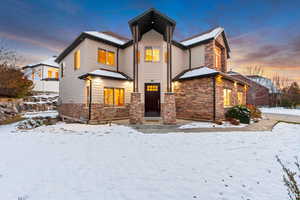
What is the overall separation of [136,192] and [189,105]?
29.1ft

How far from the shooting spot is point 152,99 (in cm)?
1060

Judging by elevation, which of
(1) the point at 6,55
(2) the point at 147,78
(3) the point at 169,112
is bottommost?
(3) the point at 169,112

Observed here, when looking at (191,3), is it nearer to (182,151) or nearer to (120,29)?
(120,29)

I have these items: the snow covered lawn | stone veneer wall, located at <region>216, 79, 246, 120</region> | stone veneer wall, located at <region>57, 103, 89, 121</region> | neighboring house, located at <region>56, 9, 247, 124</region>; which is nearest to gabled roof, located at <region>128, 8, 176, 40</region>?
neighboring house, located at <region>56, 9, 247, 124</region>

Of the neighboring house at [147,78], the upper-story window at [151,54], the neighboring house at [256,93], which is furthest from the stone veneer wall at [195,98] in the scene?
the neighboring house at [256,93]

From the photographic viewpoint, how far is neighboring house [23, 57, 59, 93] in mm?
20984

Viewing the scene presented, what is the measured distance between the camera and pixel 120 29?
50.4 feet

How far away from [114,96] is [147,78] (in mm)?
3198

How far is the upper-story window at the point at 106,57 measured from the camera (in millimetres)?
10648

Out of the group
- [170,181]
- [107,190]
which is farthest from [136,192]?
[170,181]

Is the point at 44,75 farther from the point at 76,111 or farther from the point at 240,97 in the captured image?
the point at 240,97

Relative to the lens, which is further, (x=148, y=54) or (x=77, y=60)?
(x=77, y=60)

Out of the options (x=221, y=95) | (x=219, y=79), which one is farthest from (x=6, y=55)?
(x=221, y=95)

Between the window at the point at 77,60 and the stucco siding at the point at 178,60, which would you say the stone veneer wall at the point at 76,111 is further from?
the stucco siding at the point at 178,60
